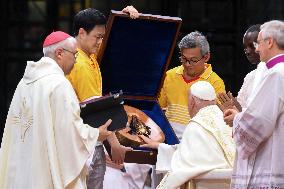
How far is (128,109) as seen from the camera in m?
10.4

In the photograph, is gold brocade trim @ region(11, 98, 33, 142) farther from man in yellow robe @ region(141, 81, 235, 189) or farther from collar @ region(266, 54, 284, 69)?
collar @ region(266, 54, 284, 69)

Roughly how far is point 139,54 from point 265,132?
2.56m

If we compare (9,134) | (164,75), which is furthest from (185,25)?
(9,134)

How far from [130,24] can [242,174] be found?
2.28 metres

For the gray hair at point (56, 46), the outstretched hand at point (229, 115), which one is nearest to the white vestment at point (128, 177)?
the gray hair at point (56, 46)

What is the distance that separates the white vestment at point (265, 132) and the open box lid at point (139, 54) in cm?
217

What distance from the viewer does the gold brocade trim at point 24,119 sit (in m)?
9.04

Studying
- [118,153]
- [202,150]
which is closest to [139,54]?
[118,153]

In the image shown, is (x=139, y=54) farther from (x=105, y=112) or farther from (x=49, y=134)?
(x=49, y=134)

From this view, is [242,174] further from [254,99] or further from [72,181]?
[72,181]

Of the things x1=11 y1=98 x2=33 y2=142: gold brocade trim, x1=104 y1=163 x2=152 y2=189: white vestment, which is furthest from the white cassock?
x1=104 y1=163 x2=152 y2=189: white vestment

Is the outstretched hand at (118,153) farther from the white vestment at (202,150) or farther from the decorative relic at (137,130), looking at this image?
the white vestment at (202,150)

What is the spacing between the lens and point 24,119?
9070 millimetres

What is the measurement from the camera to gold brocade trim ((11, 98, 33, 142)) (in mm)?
9039
